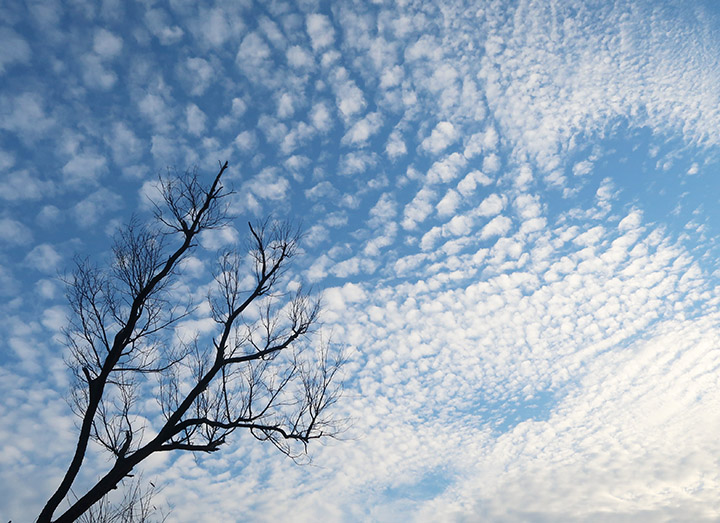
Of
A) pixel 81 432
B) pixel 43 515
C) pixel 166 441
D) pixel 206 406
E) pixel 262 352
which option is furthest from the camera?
pixel 262 352

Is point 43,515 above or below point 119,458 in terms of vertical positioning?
below

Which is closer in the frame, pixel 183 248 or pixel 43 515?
pixel 43 515

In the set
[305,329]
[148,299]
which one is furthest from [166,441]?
[305,329]

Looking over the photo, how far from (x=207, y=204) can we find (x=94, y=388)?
3639 mm

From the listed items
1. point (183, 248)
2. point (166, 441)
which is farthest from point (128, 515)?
point (183, 248)

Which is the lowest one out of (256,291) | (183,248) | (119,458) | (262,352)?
(119,458)

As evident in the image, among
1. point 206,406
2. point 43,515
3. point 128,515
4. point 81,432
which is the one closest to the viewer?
point 43,515

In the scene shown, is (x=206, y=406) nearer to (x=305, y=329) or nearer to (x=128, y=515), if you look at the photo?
(x=305, y=329)

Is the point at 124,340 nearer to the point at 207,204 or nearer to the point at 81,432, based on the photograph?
the point at 81,432

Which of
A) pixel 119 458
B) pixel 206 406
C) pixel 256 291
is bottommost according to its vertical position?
pixel 119 458

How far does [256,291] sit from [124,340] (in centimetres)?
243

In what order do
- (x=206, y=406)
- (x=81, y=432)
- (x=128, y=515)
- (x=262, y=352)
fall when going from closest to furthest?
(x=81, y=432)
(x=206, y=406)
(x=262, y=352)
(x=128, y=515)

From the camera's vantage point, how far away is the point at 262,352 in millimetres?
9406

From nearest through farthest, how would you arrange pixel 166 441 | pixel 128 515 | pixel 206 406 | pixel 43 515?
pixel 43 515 < pixel 166 441 < pixel 206 406 < pixel 128 515
